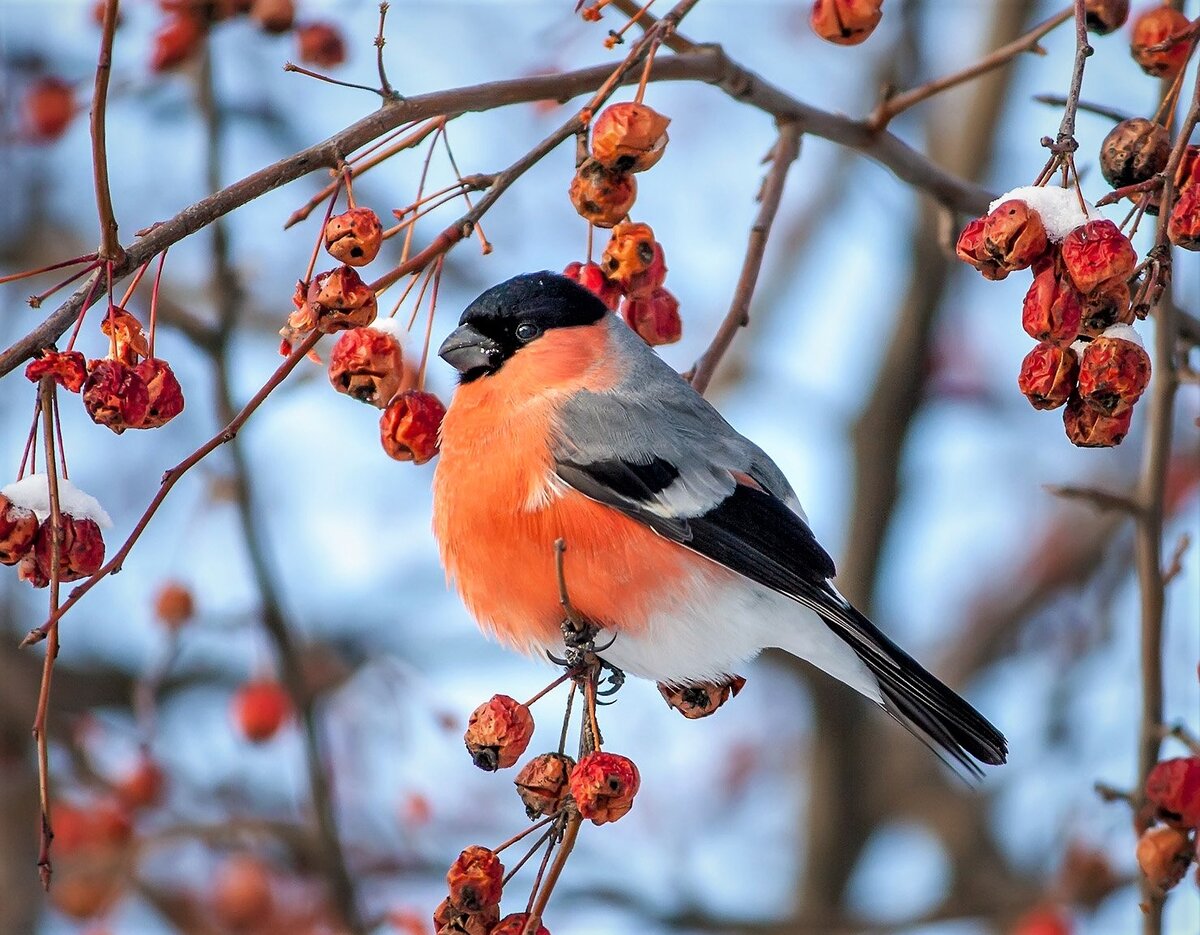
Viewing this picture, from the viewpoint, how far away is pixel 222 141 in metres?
3.08

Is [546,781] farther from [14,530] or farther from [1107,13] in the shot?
[1107,13]

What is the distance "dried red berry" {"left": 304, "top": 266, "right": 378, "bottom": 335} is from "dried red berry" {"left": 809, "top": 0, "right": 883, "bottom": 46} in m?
0.82

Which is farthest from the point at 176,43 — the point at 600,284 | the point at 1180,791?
the point at 1180,791

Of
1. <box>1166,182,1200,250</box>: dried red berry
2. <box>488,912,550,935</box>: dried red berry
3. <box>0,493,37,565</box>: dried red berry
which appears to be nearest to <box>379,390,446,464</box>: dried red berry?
<box>0,493,37,565</box>: dried red berry

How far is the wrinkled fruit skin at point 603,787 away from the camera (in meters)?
1.87

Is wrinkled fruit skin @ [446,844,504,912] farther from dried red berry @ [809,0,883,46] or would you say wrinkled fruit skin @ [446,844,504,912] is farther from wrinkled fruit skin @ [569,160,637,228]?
dried red berry @ [809,0,883,46]

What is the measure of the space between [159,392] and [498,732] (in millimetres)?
694

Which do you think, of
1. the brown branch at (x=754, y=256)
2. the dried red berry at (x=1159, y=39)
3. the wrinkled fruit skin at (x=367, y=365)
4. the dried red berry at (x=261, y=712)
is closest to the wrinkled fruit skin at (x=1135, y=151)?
the dried red berry at (x=1159, y=39)

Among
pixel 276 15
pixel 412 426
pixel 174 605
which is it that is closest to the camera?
pixel 412 426

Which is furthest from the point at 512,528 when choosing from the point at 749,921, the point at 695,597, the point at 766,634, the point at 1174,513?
the point at 1174,513

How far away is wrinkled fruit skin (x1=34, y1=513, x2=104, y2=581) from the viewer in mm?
1837

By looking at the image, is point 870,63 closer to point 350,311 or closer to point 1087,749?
point 1087,749

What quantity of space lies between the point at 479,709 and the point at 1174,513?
4296mm

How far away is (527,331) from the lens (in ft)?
9.80
